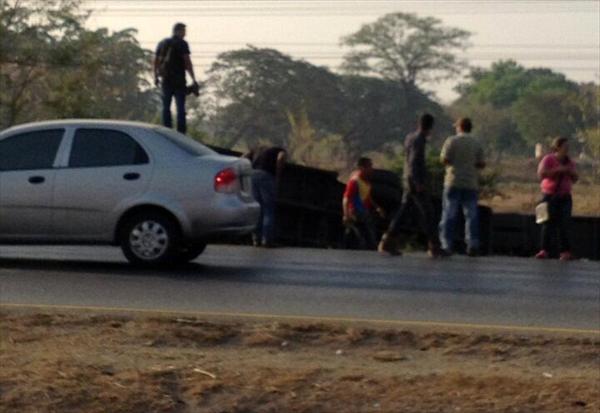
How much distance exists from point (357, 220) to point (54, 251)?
5.21 metres

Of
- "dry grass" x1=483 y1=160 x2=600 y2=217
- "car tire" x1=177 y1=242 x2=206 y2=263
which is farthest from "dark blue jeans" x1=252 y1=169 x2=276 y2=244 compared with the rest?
"dry grass" x1=483 y1=160 x2=600 y2=217

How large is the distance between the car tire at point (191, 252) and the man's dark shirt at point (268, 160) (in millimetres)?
3848

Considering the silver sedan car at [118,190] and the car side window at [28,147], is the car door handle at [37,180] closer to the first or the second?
the silver sedan car at [118,190]

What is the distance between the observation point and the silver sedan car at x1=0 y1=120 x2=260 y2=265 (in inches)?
613

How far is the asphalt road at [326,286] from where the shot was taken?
12.7 metres

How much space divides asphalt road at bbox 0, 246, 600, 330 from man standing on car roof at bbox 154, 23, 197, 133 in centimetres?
437

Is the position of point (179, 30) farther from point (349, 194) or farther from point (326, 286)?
point (326, 286)

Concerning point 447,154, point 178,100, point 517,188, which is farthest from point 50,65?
point 447,154

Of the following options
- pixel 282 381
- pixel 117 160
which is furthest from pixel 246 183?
pixel 282 381

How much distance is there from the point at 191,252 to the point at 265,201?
3.72m

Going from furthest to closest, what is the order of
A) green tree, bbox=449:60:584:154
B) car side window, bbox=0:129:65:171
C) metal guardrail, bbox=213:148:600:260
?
green tree, bbox=449:60:584:154 → metal guardrail, bbox=213:148:600:260 → car side window, bbox=0:129:65:171

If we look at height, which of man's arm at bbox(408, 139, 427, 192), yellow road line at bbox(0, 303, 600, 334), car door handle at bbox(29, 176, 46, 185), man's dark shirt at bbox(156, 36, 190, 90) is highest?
man's dark shirt at bbox(156, 36, 190, 90)

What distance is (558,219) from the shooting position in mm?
19219

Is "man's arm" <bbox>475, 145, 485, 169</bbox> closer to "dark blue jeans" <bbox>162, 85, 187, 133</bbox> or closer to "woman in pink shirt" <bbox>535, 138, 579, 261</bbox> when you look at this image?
"woman in pink shirt" <bbox>535, 138, 579, 261</bbox>
